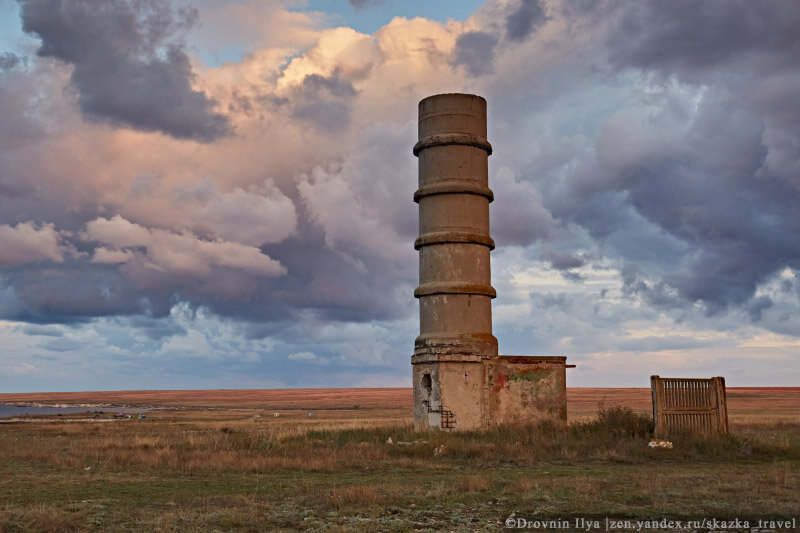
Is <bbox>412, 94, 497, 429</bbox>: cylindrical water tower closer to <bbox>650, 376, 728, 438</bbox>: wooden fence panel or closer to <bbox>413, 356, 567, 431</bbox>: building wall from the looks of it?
<bbox>413, 356, 567, 431</bbox>: building wall

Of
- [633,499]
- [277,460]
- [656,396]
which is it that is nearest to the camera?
[633,499]

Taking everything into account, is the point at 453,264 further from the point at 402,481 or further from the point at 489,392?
Answer: the point at 402,481

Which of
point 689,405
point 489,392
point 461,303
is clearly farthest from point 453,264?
point 689,405

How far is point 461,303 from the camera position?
20.8 metres

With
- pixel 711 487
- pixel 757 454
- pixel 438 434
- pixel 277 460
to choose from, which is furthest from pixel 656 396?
pixel 277 460

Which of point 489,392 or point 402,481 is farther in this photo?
point 489,392

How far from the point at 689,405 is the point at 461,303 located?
660cm

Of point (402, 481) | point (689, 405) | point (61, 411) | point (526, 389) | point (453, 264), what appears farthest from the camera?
point (61, 411)

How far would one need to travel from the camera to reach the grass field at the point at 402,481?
9.15m

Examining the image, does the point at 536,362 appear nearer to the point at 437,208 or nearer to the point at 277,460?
the point at 437,208

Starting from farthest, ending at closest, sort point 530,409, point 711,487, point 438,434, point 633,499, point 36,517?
point 530,409 < point 438,434 < point 711,487 < point 633,499 < point 36,517

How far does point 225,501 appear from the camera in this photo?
34.4ft

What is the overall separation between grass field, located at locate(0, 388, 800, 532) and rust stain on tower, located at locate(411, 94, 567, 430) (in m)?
1.08

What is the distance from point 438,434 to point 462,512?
9.73 meters
